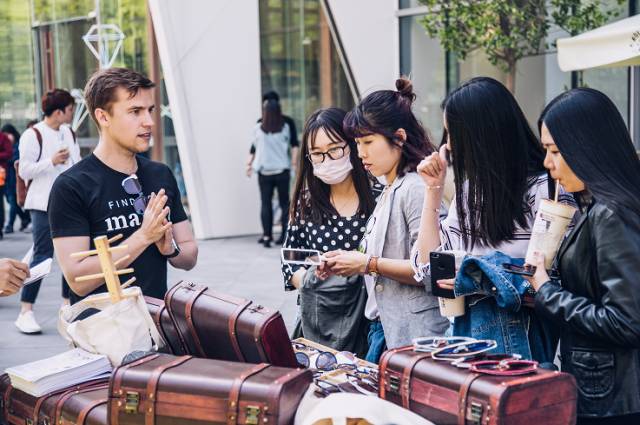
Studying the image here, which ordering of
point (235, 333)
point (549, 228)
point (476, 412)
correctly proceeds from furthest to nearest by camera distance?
1. point (235, 333)
2. point (549, 228)
3. point (476, 412)

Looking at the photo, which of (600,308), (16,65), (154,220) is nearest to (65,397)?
(154,220)

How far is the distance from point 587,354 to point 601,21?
7.85m

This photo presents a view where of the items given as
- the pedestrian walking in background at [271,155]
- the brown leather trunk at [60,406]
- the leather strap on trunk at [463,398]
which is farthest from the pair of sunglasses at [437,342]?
the pedestrian walking in background at [271,155]

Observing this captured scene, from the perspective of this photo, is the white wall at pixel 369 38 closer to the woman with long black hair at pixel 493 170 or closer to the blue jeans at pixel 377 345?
the blue jeans at pixel 377 345

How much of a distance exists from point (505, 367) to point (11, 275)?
204 cm

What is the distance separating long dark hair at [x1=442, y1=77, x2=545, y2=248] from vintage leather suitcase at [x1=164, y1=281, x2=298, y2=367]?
0.80 m

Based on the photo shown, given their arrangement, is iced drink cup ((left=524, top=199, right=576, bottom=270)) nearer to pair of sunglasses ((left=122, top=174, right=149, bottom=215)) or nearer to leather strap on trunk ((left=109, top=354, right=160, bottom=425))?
leather strap on trunk ((left=109, top=354, right=160, bottom=425))

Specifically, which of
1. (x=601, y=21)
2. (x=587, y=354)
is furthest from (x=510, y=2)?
(x=587, y=354)

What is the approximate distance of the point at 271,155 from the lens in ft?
39.6

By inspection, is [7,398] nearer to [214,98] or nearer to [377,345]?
[377,345]

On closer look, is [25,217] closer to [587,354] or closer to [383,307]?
[383,307]

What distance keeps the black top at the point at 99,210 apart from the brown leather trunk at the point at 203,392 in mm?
968

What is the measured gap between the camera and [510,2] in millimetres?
10148

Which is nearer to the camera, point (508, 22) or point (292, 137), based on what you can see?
point (508, 22)
